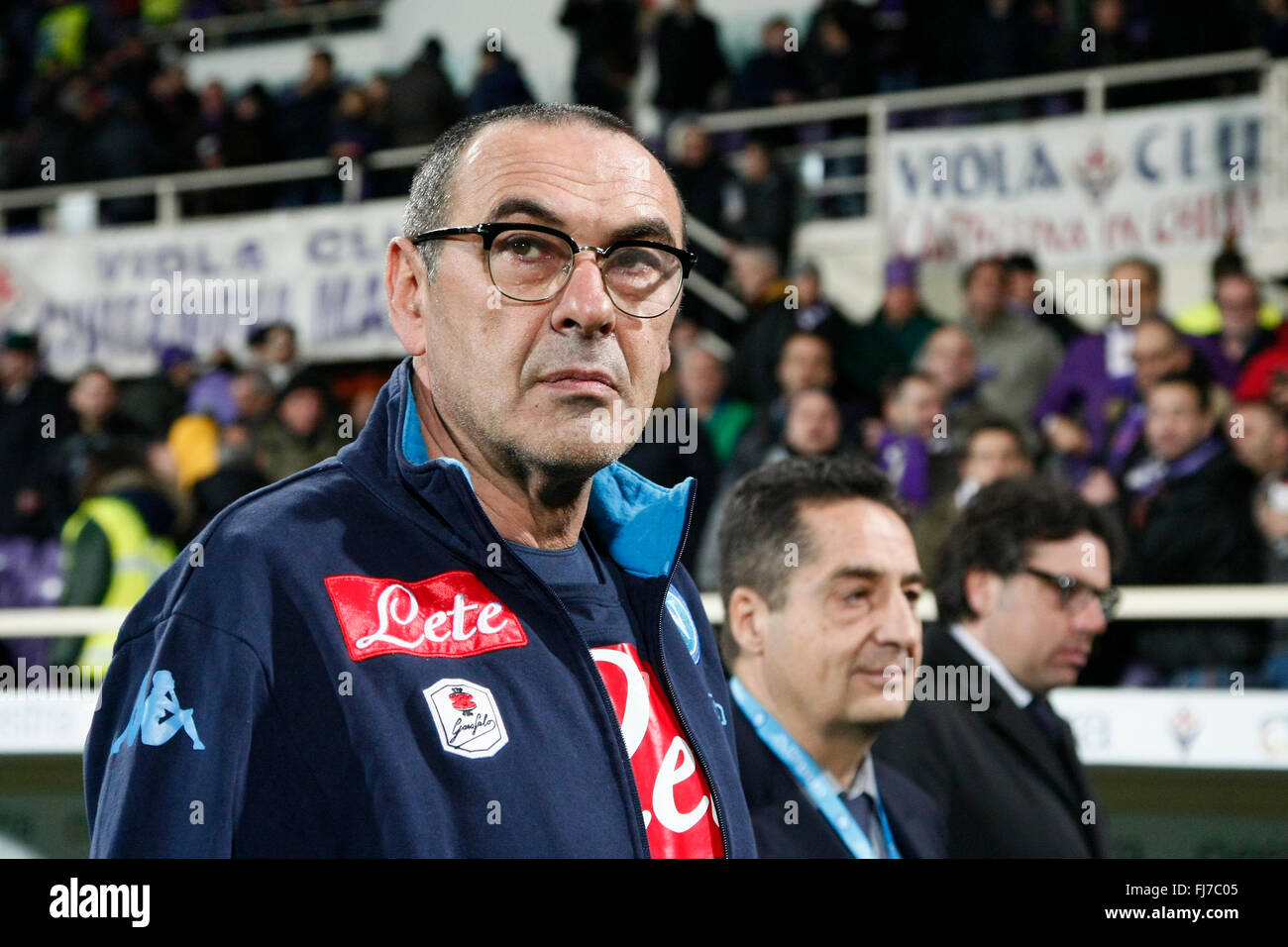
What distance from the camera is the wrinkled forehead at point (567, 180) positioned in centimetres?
163

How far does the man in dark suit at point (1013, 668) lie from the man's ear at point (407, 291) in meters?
1.47

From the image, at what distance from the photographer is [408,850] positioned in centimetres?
142

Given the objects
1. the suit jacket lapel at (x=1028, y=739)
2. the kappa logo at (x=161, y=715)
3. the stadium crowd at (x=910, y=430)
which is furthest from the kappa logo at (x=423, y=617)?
the stadium crowd at (x=910, y=430)

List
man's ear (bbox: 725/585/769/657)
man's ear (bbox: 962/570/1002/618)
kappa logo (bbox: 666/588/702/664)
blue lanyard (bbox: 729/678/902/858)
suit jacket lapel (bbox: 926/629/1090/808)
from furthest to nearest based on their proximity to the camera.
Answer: man's ear (bbox: 962/570/1002/618), suit jacket lapel (bbox: 926/629/1090/808), man's ear (bbox: 725/585/769/657), blue lanyard (bbox: 729/678/902/858), kappa logo (bbox: 666/588/702/664)

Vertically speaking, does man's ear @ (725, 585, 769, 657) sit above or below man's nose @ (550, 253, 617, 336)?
below

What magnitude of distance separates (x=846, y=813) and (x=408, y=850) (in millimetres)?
1122

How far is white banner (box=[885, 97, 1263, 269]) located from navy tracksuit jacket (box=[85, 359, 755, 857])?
19.3 feet

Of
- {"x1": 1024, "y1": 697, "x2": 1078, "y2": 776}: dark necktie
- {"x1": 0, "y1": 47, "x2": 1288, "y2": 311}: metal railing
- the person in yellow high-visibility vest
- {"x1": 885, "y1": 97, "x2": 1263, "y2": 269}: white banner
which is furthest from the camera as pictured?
{"x1": 0, "y1": 47, "x2": 1288, "y2": 311}: metal railing

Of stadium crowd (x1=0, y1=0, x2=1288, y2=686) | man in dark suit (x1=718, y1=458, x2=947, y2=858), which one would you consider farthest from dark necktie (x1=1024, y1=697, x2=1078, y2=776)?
stadium crowd (x1=0, y1=0, x2=1288, y2=686)

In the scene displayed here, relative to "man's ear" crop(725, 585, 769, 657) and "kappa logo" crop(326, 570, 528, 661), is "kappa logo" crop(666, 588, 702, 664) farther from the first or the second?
"man's ear" crop(725, 585, 769, 657)

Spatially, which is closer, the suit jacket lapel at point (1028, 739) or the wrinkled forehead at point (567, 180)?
the wrinkled forehead at point (567, 180)

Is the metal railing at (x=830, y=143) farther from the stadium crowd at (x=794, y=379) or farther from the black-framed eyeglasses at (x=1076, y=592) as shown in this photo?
the black-framed eyeglasses at (x=1076, y=592)

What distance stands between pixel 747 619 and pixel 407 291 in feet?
3.61

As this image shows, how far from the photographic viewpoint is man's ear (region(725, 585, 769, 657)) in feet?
8.63
